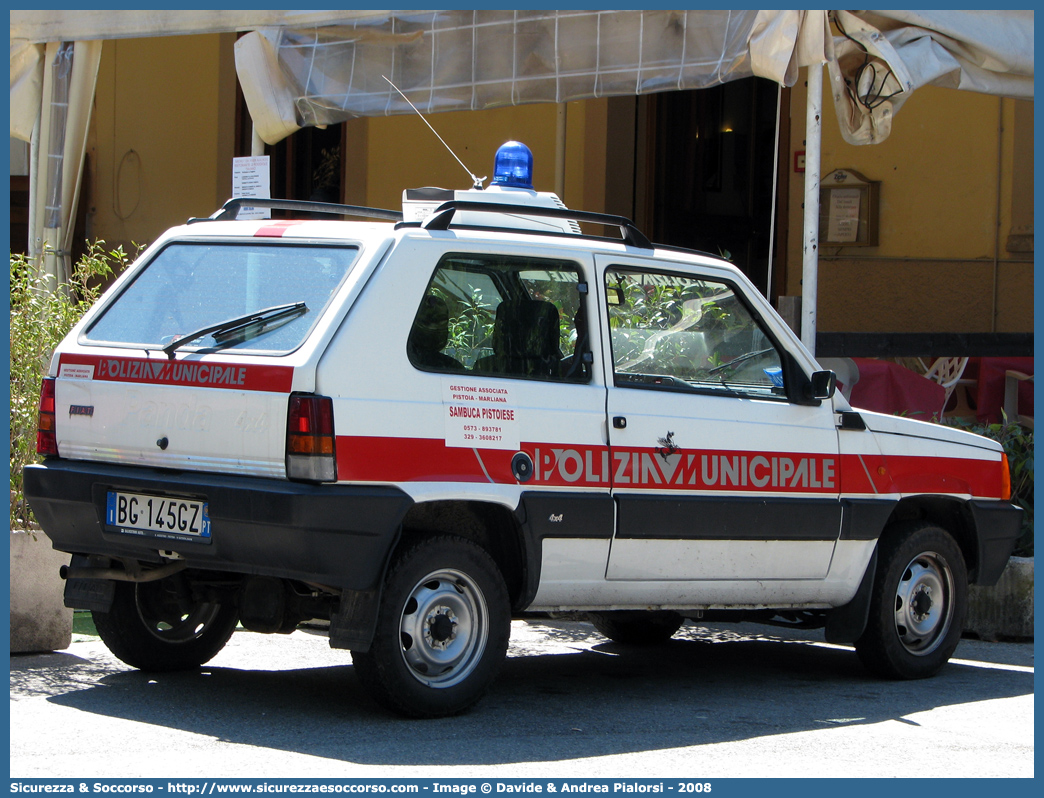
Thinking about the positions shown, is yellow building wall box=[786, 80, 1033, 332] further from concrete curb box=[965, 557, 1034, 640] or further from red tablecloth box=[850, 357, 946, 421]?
concrete curb box=[965, 557, 1034, 640]

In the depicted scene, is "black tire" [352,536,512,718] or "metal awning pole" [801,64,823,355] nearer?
"black tire" [352,536,512,718]

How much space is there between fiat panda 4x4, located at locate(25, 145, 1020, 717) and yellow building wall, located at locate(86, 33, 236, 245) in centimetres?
731

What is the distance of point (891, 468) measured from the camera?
19.5 feet

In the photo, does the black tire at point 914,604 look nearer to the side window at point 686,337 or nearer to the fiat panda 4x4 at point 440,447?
the fiat panda 4x4 at point 440,447

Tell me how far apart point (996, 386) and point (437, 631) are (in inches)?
258

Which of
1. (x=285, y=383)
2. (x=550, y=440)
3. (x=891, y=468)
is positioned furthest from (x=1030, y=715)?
(x=285, y=383)

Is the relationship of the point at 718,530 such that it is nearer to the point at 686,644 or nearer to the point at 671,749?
the point at 671,749

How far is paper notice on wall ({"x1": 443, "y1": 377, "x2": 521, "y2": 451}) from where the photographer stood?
4.80 m

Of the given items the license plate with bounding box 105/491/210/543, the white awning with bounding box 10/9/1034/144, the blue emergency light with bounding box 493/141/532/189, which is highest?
the white awning with bounding box 10/9/1034/144

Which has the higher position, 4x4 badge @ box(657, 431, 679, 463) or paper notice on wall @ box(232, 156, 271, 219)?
paper notice on wall @ box(232, 156, 271, 219)

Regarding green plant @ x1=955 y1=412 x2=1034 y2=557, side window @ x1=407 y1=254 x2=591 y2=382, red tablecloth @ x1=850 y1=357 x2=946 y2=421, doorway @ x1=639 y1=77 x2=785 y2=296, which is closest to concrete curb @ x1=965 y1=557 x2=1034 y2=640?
green plant @ x1=955 y1=412 x2=1034 y2=557

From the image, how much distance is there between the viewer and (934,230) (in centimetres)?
1166

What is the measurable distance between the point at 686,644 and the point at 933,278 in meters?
Answer: 5.69

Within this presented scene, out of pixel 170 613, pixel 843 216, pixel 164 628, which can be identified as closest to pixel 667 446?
pixel 170 613
